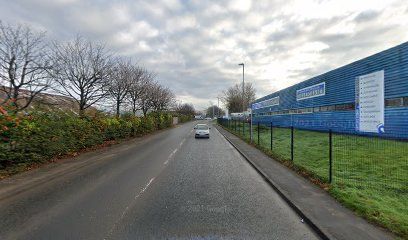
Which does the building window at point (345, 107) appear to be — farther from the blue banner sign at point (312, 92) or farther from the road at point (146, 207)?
the road at point (146, 207)

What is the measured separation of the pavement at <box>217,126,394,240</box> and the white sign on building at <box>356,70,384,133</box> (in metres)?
1.93

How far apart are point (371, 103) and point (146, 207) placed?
5.59 m

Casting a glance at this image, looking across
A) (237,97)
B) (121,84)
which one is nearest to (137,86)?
(121,84)

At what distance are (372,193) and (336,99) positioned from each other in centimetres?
1837

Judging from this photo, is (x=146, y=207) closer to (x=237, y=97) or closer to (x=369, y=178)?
(x=369, y=178)

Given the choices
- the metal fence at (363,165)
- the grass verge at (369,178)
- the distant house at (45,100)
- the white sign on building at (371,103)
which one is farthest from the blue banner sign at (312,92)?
the white sign on building at (371,103)

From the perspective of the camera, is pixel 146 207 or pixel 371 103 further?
pixel 371 103

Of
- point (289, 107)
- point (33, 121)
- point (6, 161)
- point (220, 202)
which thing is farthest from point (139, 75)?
point (220, 202)

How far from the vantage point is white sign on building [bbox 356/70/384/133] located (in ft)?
20.2

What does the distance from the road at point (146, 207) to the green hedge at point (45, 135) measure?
1252mm

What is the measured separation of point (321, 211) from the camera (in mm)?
5695

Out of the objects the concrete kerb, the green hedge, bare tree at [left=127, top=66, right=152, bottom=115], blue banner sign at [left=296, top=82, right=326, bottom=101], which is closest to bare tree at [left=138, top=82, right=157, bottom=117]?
bare tree at [left=127, top=66, right=152, bottom=115]

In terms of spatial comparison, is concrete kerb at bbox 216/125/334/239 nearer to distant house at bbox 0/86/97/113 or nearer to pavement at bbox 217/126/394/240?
pavement at bbox 217/126/394/240

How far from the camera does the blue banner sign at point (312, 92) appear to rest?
2650 centimetres
